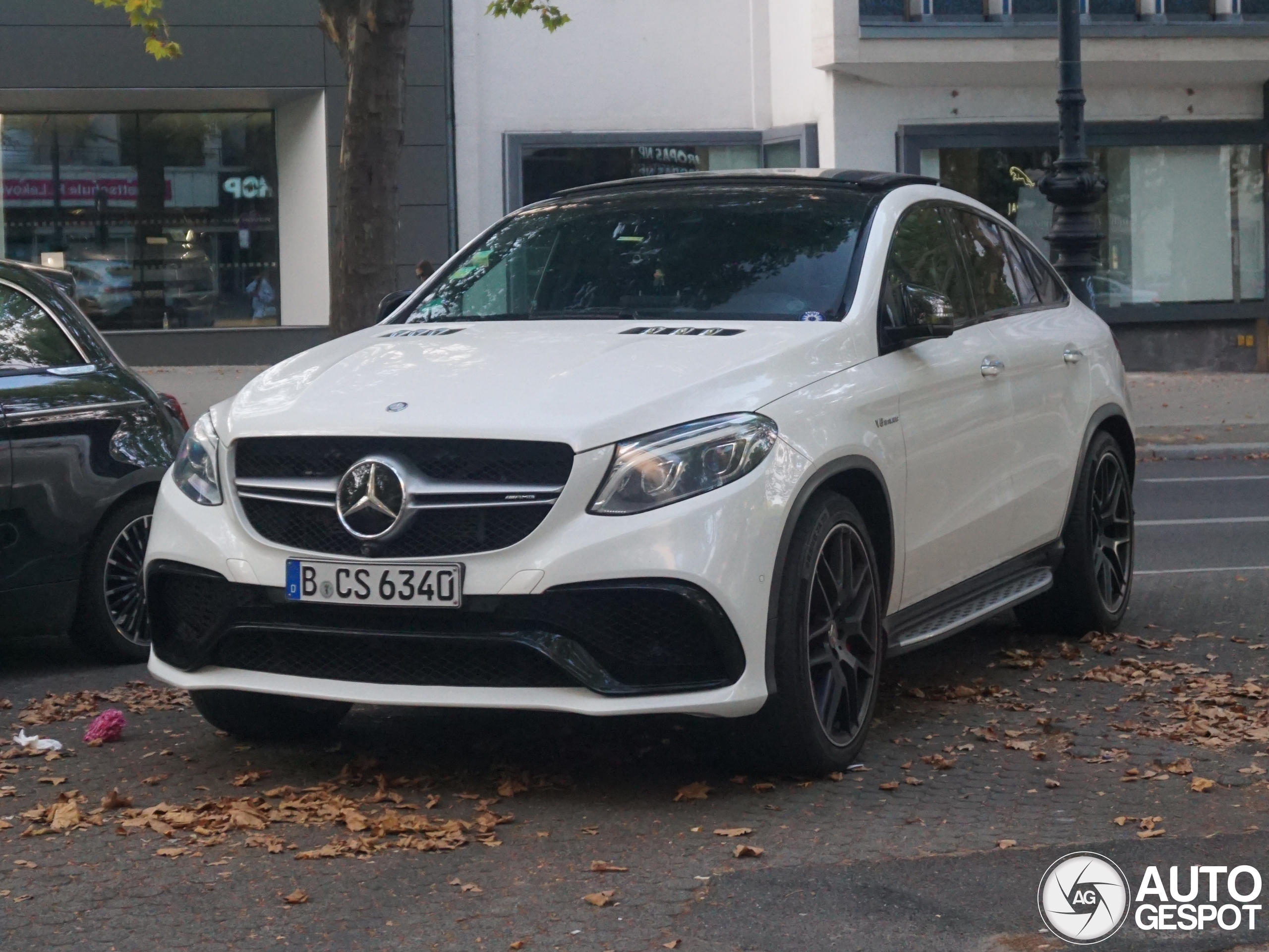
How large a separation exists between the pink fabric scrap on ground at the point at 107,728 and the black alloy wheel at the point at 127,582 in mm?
1209

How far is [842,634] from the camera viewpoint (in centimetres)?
518

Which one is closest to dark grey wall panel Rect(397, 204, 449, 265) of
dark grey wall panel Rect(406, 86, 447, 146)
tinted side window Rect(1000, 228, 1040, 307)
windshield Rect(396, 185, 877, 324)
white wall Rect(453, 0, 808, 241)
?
white wall Rect(453, 0, 808, 241)

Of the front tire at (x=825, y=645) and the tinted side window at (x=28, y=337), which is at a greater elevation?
the tinted side window at (x=28, y=337)

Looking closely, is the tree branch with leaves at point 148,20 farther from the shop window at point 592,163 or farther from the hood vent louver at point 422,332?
the shop window at point 592,163

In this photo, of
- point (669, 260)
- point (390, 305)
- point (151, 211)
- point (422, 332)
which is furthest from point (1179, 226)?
point (422, 332)

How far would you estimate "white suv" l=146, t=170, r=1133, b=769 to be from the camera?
15.2ft

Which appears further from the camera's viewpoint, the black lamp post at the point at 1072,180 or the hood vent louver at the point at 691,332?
the black lamp post at the point at 1072,180

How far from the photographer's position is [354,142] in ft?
44.4

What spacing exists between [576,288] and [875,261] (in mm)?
987

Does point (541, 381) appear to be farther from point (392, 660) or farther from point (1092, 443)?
point (1092, 443)

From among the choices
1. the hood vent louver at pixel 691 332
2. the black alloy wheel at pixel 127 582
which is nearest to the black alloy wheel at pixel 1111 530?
the hood vent louver at pixel 691 332

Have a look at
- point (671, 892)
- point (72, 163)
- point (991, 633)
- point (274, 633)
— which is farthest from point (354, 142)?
point (72, 163)

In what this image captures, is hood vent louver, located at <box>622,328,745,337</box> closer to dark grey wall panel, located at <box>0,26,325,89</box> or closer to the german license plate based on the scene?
the german license plate

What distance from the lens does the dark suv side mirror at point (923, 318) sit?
5.66 metres
